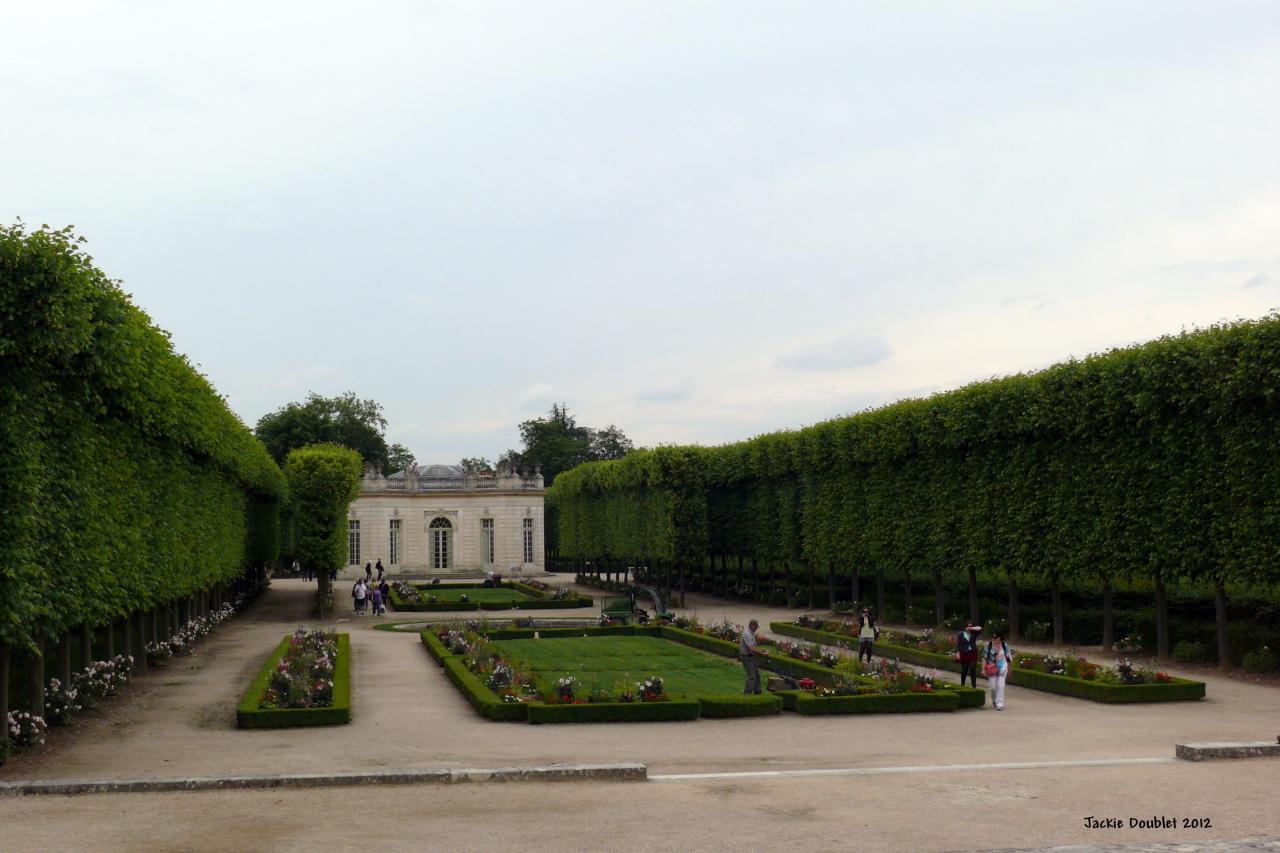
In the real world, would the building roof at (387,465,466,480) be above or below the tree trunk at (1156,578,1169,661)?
above

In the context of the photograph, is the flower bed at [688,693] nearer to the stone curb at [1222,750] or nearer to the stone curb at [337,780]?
the stone curb at [337,780]

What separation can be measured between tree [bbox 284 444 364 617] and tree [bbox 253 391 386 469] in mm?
48165

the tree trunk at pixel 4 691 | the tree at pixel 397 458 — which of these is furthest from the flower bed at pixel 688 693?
the tree at pixel 397 458

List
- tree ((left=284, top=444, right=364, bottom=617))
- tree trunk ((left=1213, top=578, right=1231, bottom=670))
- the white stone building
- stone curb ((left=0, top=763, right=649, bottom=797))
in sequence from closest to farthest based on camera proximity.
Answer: stone curb ((left=0, top=763, right=649, bottom=797))
tree trunk ((left=1213, top=578, right=1231, bottom=670))
tree ((left=284, top=444, right=364, bottom=617))
the white stone building

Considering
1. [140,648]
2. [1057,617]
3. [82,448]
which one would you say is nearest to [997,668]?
[1057,617]

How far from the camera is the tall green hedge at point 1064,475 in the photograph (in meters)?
24.5

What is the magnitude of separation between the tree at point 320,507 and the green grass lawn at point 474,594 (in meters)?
6.63

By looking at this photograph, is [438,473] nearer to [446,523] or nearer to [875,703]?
[446,523]

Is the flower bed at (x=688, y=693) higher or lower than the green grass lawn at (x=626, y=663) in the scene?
higher

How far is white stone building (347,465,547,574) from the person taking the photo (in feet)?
259

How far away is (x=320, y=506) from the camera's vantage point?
45.8 metres

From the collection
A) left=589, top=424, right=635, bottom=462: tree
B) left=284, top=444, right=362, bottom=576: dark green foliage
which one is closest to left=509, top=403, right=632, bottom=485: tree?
left=589, top=424, right=635, bottom=462: tree

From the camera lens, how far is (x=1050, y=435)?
101 feet

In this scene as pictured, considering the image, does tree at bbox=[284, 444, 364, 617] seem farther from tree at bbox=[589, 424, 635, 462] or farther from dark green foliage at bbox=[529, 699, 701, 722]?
tree at bbox=[589, 424, 635, 462]
